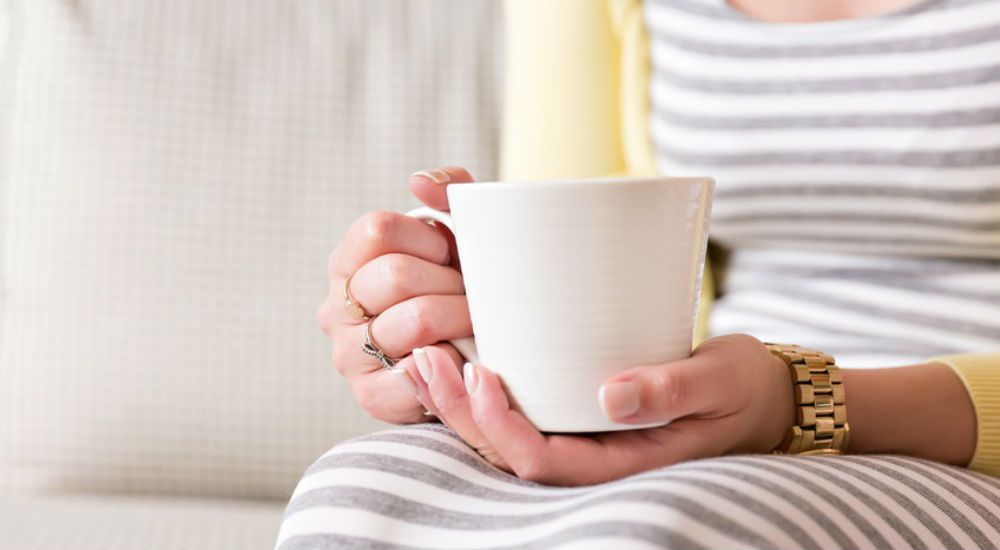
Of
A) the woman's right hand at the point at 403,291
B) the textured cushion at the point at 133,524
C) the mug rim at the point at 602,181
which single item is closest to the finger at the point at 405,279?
the woman's right hand at the point at 403,291

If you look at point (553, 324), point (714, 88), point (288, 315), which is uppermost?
point (714, 88)

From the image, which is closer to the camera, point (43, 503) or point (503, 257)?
point (503, 257)

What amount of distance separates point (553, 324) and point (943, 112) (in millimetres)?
517

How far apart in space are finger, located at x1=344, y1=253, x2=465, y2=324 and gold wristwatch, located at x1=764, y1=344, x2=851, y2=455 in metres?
0.19

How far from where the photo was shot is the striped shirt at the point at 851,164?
91cm

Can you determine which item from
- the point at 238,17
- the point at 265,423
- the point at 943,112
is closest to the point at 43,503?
the point at 265,423

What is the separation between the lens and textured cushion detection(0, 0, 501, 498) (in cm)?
118

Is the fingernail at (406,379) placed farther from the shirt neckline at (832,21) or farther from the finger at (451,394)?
the shirt neckline at (832,21)

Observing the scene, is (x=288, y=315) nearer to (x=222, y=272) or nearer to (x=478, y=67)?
(x=222, y=272)

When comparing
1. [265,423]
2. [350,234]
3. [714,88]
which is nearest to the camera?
[350,234]

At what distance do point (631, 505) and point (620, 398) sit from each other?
0.28 ft

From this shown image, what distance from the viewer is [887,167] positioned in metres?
0.95

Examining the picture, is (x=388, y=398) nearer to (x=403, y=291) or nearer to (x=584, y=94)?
(x=403, y=291)

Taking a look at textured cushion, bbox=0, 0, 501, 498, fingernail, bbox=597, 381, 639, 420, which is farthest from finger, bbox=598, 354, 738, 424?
textured cushion, bbox=0, 0, 501, 498
